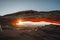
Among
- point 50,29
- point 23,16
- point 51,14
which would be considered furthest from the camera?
point 23,16

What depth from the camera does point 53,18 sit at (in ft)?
56.5

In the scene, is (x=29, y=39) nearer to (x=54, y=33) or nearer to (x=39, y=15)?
(x=54, y=33)

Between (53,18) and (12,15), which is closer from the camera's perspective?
(53,18)

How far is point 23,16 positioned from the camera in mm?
18031

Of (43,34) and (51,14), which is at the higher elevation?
(51,14)

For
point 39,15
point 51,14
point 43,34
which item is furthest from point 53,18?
point 43,34

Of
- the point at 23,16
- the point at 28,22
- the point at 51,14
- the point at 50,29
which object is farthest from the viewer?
the point at 28,22

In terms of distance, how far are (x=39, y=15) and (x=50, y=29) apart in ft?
18.8

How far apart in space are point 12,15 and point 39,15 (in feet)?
13.6

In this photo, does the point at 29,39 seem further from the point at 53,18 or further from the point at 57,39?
the point at 53,18

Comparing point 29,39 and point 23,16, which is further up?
point 23,16

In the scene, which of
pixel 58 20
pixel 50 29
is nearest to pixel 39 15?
pixel 58 20

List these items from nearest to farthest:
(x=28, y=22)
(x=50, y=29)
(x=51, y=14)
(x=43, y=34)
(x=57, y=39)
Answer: (x=57, y=39) → (x=43, y=34) → (x=50, y=29) → (x=51, y=14) → (x=28, y=22)

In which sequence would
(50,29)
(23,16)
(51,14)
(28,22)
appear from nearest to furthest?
(50,29) → (51,14) → (23,16) → (28,22)
